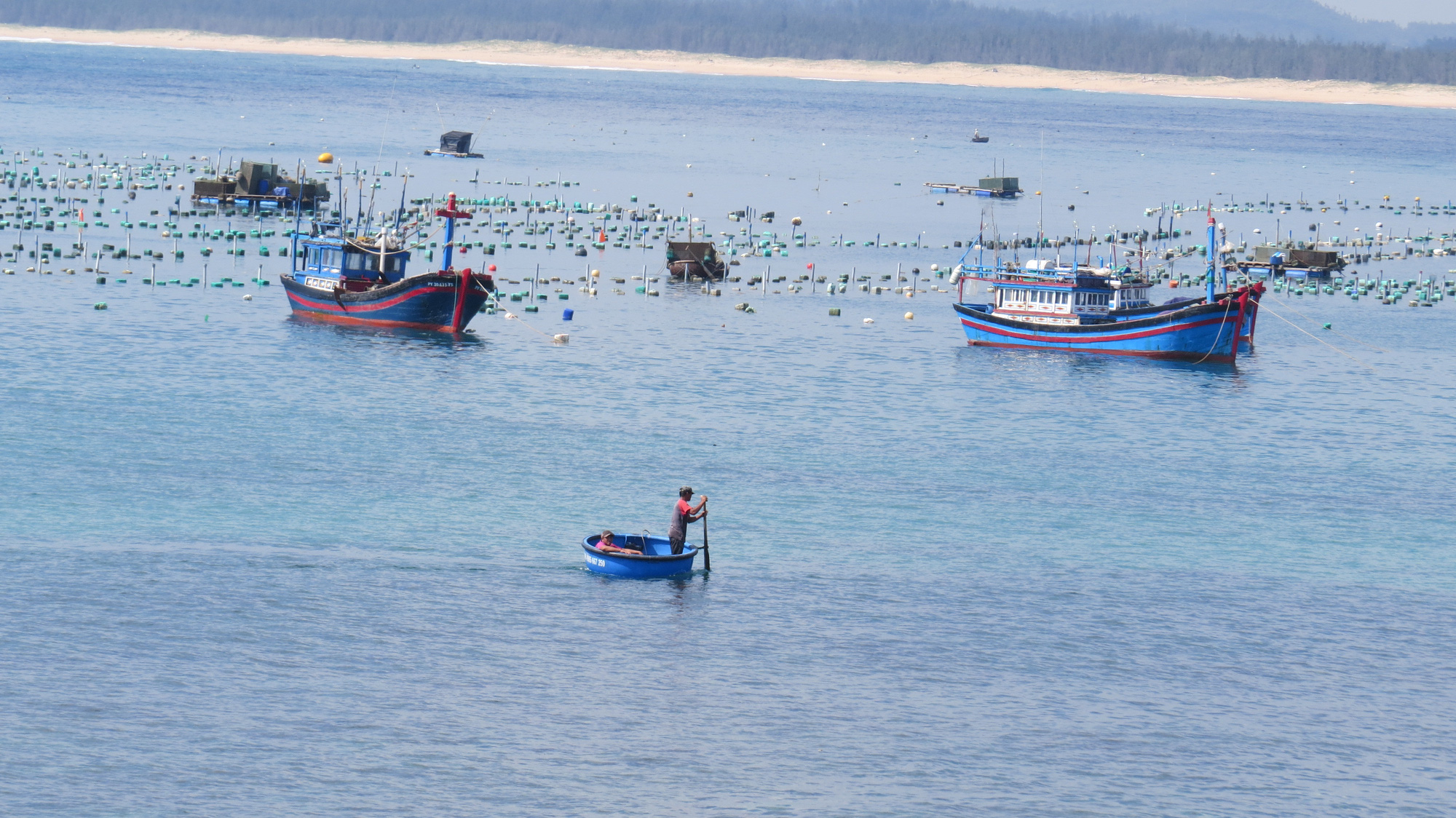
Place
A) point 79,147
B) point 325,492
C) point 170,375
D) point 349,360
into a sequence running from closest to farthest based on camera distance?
point 325,492 → point 170,375 → point 349,360 → point 79,147

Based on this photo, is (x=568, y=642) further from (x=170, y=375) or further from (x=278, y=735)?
(x=170, y=375)

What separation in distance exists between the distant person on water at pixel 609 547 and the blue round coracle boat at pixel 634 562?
0.08 meters

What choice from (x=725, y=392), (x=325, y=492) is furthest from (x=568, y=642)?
(x=725, y=392)

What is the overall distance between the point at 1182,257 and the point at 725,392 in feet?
215

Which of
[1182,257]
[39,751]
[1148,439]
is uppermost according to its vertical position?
[1182,257]

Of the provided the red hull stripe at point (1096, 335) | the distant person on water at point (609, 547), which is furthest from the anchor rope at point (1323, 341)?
the distant person on water at point (609, 547)

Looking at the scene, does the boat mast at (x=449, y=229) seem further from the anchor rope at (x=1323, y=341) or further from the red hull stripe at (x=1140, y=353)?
the anchor rope at (x=1323, y=341)

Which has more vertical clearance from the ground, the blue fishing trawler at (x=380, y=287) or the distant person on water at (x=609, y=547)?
the blue fishing trawler at (x=380, y=287)

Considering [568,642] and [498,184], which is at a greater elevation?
[498,184]

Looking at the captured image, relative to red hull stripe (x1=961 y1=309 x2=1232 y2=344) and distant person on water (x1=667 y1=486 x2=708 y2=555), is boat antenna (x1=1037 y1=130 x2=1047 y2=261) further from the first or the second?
distant person on water (x1=667 y1=486 x2=708 y2=555)

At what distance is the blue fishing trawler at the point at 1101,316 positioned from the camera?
84750mm

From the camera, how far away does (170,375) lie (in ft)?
232

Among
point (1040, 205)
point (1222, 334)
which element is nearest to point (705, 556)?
point (1222, 334)

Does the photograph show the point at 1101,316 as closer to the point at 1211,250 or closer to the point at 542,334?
the point at 1211,250
